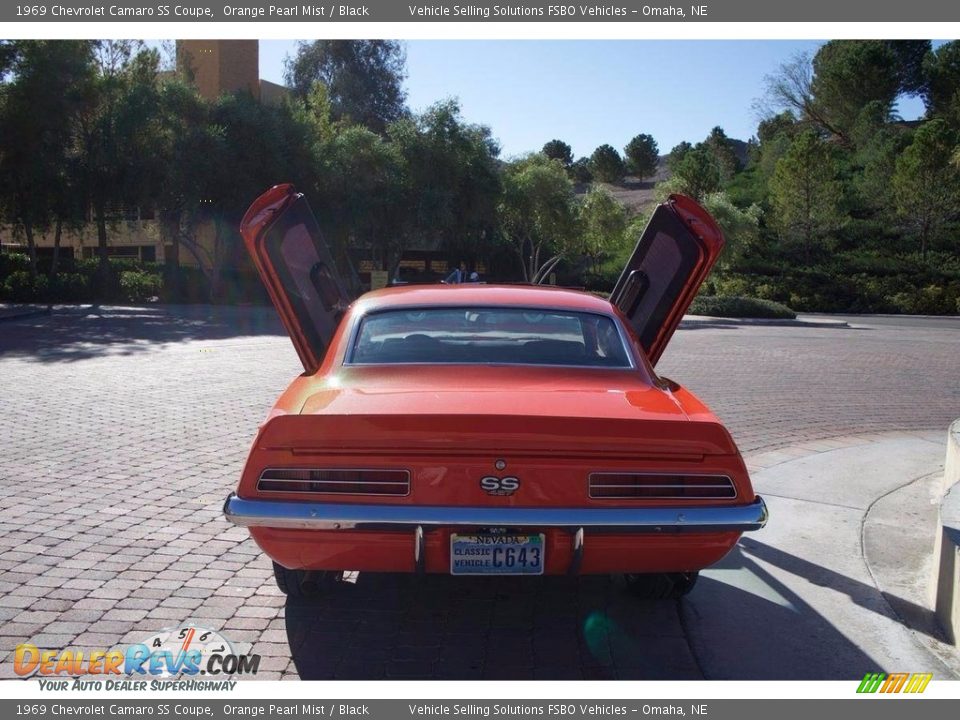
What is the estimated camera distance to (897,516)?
6180 mm

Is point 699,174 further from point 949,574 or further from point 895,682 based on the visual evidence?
point 895,682

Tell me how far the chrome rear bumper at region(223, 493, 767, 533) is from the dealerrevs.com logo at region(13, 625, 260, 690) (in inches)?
25.9

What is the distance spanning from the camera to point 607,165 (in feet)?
267

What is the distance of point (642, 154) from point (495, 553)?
267 feet

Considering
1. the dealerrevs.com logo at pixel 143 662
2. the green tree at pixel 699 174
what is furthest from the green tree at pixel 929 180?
the dealerrevs.com logo at pixel 143 662

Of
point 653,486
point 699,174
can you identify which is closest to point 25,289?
point 653,486

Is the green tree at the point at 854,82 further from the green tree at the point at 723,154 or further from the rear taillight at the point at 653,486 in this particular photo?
the rear taillight at the point at 653,486

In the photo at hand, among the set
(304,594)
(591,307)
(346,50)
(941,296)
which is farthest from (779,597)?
(346,50)

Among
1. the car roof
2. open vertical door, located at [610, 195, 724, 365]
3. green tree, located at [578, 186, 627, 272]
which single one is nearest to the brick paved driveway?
the car roof

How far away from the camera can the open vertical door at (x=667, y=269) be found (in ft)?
19.0

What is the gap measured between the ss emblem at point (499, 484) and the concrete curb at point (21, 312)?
22.9 m

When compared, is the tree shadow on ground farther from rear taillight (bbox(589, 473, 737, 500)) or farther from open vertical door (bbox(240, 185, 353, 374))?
rear taillight (bbox(589, 473, 737, 500))

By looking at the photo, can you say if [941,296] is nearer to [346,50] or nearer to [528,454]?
[346,50]

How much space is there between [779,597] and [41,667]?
11.7 feet
